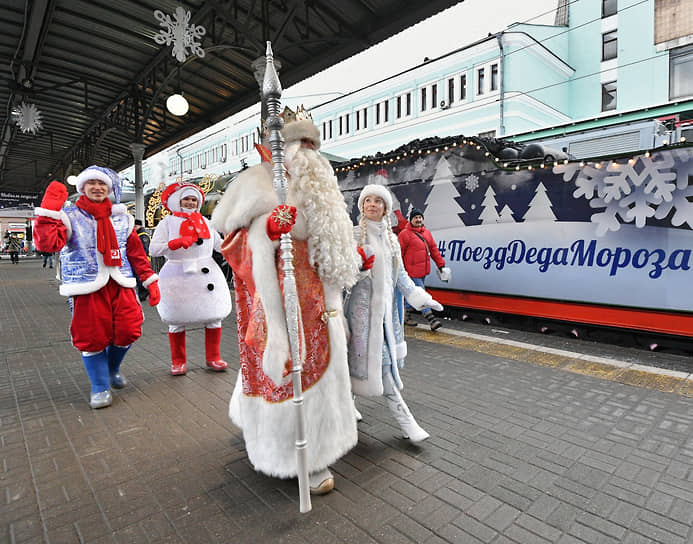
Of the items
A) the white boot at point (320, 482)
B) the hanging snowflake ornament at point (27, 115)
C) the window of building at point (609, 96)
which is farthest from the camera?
the window of building at point (609, 96)

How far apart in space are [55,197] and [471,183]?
5.86 meters

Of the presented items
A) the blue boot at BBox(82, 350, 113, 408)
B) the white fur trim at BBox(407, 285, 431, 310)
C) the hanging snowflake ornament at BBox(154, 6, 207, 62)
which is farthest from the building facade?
the white fur trim at BBox(407, 285, 431, 310)

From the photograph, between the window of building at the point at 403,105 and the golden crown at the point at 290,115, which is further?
the window of building at the point at 403,105

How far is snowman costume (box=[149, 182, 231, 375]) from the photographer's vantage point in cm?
434

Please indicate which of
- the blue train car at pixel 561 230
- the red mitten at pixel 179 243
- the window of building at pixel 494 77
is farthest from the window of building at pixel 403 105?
the red mitten at pixel 179 243

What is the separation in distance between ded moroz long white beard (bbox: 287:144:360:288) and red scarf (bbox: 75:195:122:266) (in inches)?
85.5

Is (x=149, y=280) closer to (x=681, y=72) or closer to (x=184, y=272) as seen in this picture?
(x=184, y=272)

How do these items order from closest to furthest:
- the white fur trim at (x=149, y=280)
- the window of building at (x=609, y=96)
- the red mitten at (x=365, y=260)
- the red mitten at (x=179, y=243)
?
the red mitten at (x=365, y=260), the white fur trim at (x=149, y=280), the red mitten at (x=179, y=243), the window of building at (x=609, y=96)

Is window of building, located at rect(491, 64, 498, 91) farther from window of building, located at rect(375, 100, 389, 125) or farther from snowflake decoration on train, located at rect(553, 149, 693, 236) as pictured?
snowflake decoration on train, located at rect(553, 149, 693, 236)

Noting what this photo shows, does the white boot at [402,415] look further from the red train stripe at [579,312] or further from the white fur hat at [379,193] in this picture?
the red train stripe at [579,312]

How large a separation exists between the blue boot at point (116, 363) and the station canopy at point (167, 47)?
4.73m

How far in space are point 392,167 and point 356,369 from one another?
20.4 ft

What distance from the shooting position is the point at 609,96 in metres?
18.6

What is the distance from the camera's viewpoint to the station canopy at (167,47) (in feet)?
21.6
